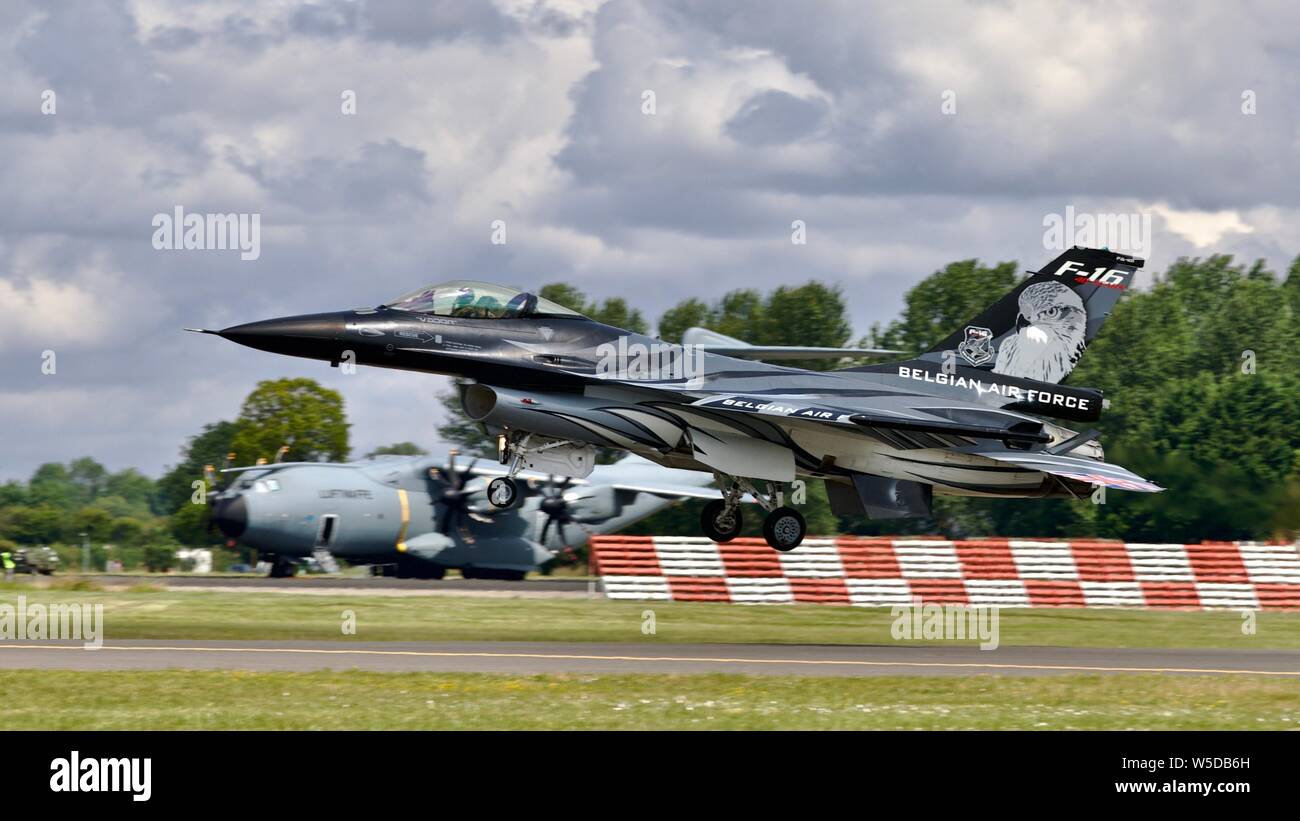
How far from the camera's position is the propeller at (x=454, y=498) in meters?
48.7

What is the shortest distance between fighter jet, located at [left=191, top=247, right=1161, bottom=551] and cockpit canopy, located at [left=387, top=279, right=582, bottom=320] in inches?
0.9

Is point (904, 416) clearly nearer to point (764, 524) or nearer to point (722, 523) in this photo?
point (764, 524)

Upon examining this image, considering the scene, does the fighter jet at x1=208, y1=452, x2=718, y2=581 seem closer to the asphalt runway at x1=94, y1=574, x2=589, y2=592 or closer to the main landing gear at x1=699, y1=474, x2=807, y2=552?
the asphalt runway at x1=94, y1=574, x2=589, y2=592

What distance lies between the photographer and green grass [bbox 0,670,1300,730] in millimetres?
15984

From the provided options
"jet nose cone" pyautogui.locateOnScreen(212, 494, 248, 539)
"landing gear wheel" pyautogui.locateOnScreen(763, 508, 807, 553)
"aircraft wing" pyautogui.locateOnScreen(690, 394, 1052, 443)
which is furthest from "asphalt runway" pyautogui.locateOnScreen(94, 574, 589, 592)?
"aircraft wing" pyautogui.locateOnScreen(690, 394, 1052, 443)

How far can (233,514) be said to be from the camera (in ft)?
148

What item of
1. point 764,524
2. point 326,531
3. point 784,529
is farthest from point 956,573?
point 326,531

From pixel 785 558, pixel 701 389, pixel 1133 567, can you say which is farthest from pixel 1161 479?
pixel 701 389

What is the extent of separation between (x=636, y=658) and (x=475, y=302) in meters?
6.22

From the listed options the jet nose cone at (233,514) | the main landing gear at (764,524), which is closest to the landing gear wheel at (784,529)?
the main landing gear at (764,524)

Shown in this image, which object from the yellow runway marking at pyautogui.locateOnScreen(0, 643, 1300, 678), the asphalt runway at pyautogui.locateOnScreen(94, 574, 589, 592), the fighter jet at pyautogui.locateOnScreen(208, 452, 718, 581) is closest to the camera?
the yellow runway marking at pyautogui.locateOnScreen(0, 643, 1300, 678)

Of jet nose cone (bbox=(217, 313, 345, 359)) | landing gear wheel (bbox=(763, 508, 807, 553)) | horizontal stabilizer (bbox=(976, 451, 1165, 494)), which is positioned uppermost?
jet nose cone (bbox=(217, 313, 345, 359))

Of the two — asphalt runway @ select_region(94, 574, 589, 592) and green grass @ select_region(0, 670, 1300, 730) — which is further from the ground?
green grass @ select_region(0, 670, 1300, 730)
